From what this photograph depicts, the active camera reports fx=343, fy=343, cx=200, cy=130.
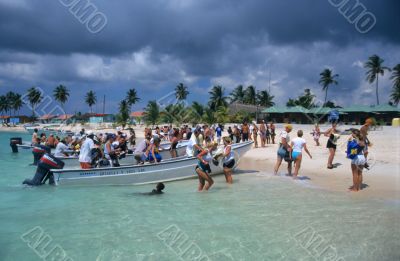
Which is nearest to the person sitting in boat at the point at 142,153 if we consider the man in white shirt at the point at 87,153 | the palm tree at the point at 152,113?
the man in white shirt at the point at 87,153

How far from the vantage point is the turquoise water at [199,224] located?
618 cm

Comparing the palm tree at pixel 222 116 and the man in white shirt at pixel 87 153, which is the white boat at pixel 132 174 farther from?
the palm tree at pixel 222 116

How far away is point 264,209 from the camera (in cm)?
876

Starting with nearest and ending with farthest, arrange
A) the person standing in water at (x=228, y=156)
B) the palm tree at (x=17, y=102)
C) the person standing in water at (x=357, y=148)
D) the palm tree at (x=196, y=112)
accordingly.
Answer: the person standing in water at (x=357, y=148) < the person standing in water at (x=228, y=156) < the palm tree at (x=196, y=112) < the palm tree at (x=17, y=102)

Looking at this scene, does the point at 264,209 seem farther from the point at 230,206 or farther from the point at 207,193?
the point at 207,193

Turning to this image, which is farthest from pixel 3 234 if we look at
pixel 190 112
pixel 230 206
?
pixel 190 112

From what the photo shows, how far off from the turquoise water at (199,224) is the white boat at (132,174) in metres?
0.32

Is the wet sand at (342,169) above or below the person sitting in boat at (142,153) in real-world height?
below

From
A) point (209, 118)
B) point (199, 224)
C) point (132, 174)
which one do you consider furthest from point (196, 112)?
point (199, 224)

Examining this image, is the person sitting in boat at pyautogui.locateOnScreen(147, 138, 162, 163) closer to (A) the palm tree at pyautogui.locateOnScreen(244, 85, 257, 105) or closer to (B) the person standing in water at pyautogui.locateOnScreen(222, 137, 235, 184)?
(B) the person standing in water at pyautogui.locateOnScreen(222, 137, 235, 184)

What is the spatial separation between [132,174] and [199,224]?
4855 mm

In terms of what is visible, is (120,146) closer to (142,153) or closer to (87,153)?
(142,153)

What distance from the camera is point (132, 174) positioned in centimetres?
1194

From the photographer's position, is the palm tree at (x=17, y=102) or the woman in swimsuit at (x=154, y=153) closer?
the woman in swimsuit at (x=154, y=153)
